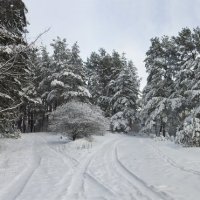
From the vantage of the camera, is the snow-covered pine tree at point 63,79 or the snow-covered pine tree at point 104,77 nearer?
the snow-covered pine tree at point 63,79

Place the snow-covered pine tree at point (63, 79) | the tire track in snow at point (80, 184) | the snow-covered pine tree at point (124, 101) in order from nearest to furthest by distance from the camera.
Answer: the tire track in snow at point (80, 184) → the snow-covered pine tree at point (63, 79) → the snow-covered pine tree at point (124, 101)

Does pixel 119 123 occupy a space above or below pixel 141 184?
above

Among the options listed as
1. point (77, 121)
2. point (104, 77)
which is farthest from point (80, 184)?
point (104, 77)

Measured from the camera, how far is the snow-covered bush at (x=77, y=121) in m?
24.2

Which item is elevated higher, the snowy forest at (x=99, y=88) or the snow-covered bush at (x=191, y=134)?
the snowy forest at (x=99, y=88)

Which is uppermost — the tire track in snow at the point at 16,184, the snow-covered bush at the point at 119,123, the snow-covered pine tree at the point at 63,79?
the snow-covered pine tree at the point at 63,79

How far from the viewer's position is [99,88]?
59312 mm

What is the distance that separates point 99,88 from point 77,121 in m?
35.6

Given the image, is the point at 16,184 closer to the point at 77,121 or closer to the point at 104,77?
the point at 77,121

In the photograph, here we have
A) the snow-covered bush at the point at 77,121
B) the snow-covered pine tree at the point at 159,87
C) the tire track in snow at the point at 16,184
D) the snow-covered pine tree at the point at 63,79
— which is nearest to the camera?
the tire track in snow at the point at 16,184

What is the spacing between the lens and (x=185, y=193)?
800cm

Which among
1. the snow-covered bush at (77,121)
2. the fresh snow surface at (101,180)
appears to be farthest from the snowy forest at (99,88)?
the fresh snow surface at (101,180)

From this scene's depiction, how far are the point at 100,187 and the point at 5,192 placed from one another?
257cm

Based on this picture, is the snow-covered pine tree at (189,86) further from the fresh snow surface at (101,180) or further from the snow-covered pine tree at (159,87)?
the fresh snow surface at (101,180)
